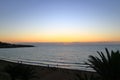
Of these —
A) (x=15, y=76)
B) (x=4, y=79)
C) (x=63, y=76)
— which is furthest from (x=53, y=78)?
(x=15, y=76)

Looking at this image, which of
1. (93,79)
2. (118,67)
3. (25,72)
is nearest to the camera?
(118,67)

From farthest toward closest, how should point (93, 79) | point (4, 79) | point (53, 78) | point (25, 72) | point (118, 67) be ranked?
point (53, 78)
point (4, 79)
point (25, 72)
point (93, 79)
point (118, 67)

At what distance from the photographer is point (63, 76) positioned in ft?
95.5

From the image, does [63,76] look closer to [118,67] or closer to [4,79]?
[4,79]

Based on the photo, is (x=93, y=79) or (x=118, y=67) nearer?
(x=118, y=67)

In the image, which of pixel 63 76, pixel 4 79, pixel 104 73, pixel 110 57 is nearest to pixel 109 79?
pixel 104 73

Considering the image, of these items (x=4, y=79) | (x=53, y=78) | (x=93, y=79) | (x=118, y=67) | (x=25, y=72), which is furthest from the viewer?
(x=53, y=78)

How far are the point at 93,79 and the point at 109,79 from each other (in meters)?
1.05

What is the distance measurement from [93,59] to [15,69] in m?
10.0

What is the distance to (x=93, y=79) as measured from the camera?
1091 centimetres

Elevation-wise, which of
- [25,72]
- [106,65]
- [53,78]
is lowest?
[53,78]

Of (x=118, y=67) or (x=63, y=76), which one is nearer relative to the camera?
(x=118, y=67)

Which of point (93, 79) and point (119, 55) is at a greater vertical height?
point (119, 55)

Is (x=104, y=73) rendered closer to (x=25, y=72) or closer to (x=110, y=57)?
(x=110, y=57)
